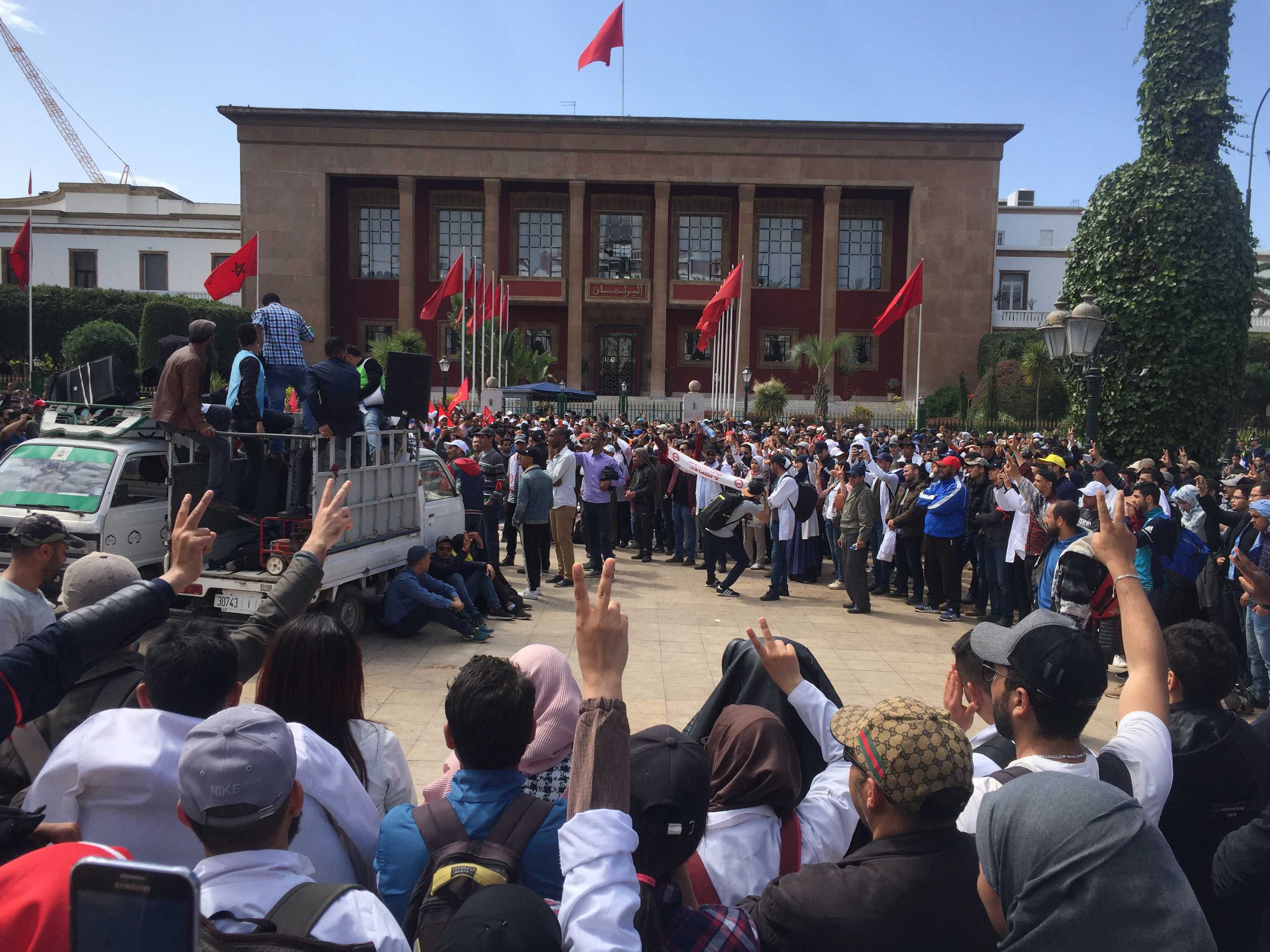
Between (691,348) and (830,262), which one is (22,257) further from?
(830,262)

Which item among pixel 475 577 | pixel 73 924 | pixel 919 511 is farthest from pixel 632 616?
pixel 73 924

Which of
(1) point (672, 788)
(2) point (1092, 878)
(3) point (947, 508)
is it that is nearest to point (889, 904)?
(2) point (1092, 878)

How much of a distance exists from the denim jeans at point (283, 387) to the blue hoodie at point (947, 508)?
722 centimetres

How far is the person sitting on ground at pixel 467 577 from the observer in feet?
32.3

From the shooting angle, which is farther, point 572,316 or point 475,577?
point 572,316

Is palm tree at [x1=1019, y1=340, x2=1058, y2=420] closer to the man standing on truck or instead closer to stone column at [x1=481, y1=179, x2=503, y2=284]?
stone column at [x1=481, y1=179, x2=503, y2=284]

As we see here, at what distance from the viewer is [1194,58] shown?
551 inches

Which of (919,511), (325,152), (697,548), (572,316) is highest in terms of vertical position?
(325,152)

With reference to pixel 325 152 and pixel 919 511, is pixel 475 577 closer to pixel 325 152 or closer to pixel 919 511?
pixel 919 511

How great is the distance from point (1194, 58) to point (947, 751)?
52.5ft

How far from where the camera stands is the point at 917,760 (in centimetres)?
208

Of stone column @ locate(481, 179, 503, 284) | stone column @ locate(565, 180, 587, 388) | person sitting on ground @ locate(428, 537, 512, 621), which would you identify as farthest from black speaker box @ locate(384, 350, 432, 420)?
stone column @ locate(565, 180, 587, 388)

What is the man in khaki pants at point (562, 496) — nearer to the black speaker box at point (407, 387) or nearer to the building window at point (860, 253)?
the black speaker box at point (407, 387)

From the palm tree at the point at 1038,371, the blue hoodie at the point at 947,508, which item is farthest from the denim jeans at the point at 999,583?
the palm tree at the point at 1038,371
